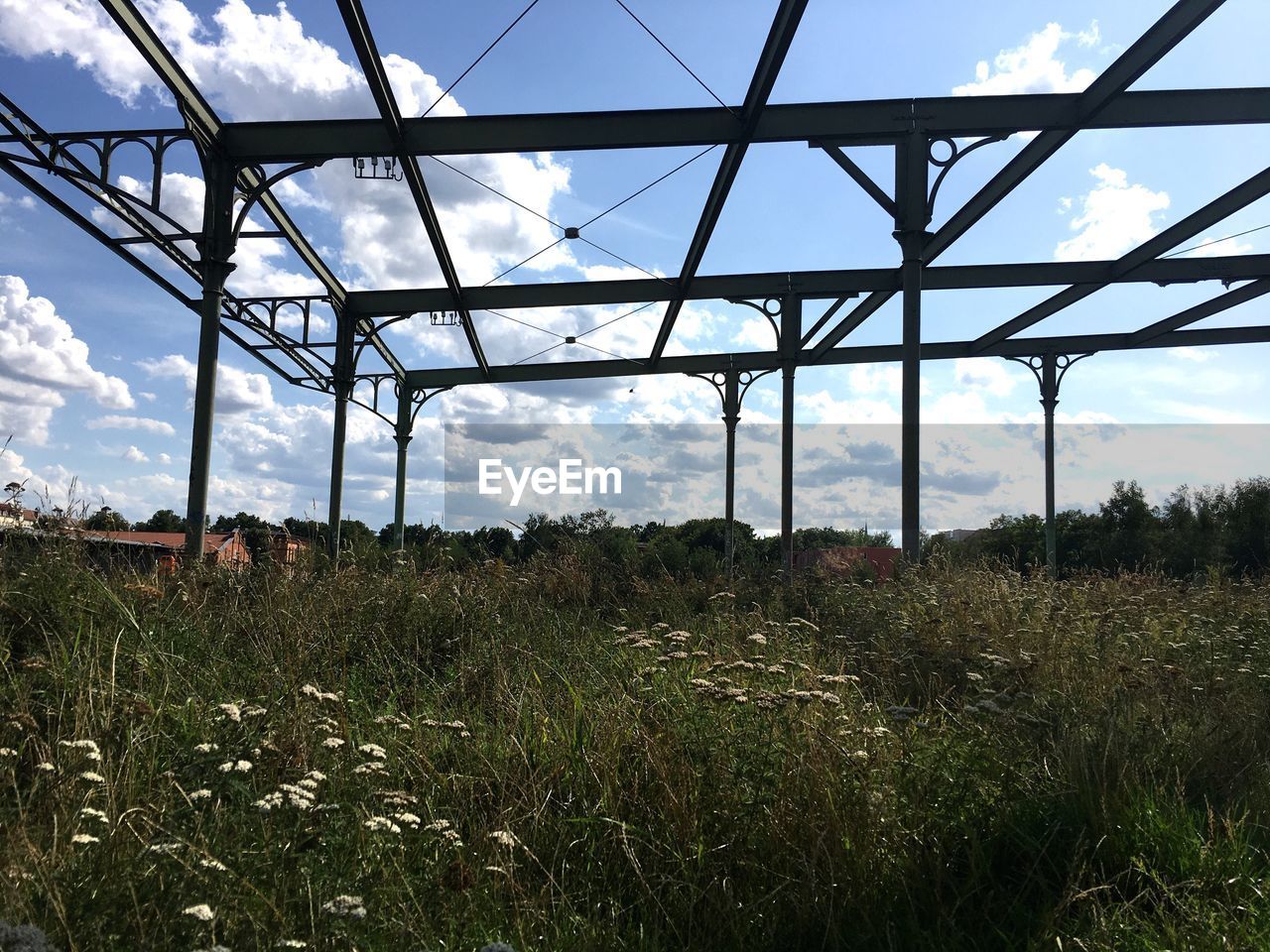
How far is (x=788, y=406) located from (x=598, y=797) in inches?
572

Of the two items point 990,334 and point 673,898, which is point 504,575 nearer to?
point 673,898

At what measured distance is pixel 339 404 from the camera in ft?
57.5

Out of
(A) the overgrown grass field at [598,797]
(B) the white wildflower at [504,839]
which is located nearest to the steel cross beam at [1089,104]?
(A) the overgrown grass field at [598,797]

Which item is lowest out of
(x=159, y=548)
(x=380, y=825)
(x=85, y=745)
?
(x=380, y=825)

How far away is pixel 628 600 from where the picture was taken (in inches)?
348

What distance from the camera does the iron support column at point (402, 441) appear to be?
21719mm

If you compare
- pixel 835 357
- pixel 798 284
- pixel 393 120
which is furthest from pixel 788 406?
pixel 393 120

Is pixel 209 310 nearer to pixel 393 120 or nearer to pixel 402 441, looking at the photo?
pixel 393 120

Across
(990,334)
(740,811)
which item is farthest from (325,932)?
→ (990,334)

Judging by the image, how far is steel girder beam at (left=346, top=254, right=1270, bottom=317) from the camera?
1535 centimetres

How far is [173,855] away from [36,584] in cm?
350

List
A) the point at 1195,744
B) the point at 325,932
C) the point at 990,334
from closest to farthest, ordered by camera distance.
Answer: the point at 325,932 → the point at 1195,744 → the point at 990,334

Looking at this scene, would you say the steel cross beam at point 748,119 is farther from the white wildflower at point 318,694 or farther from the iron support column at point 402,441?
the iron support column at point 402,441

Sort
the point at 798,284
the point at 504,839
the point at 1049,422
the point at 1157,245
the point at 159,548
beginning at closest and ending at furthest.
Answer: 1. the point at 504,839
2. the point at 159,548
3. the point at 1157,245
4. the point at 798,284
5. the point at 1049,422
